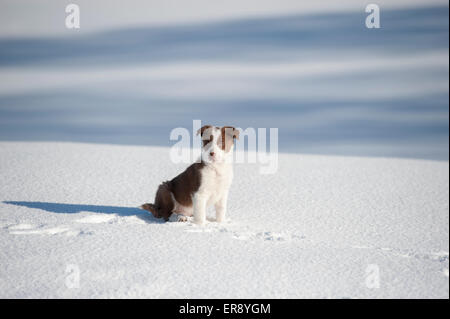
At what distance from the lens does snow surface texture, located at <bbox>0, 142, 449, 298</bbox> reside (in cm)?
486

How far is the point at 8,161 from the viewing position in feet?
43.7

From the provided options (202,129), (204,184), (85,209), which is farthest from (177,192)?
(85,209)

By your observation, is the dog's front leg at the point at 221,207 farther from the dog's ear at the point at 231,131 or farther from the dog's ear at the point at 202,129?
the dog's ear at the point at 202,129

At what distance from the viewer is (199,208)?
7.05 m

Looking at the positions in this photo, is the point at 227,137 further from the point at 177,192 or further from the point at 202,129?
the point at 177,192

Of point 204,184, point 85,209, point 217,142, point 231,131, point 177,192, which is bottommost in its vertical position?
point 85,209

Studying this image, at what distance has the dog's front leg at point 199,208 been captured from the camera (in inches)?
276

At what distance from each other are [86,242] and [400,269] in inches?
167

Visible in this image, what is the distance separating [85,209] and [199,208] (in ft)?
9.38

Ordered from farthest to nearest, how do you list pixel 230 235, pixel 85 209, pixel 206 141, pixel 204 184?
pixel 85 209 < pixel 204 184 < pixel 206 141 < pixel 230 235

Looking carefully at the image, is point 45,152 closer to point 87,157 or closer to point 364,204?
point 87,157

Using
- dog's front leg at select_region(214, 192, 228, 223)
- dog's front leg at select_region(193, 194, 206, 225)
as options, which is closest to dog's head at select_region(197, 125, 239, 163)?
dog's front leg at select_region(193, 194, 206, 225)

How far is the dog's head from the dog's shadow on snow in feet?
5.74

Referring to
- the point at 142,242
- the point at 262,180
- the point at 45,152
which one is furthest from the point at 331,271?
the point at 45,152
